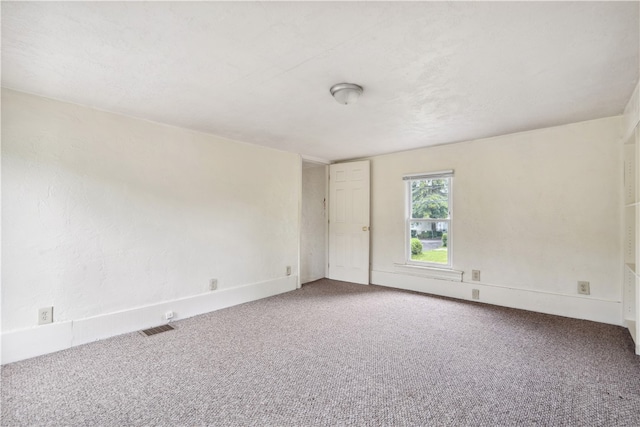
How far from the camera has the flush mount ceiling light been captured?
2141mm

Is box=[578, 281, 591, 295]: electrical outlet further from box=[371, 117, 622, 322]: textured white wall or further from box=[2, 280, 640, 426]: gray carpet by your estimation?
box=[2, 280, 640, 426]: gray carpet

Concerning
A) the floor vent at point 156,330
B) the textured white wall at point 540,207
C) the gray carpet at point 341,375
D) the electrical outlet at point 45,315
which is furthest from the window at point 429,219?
the electrical outlet at point 45,315

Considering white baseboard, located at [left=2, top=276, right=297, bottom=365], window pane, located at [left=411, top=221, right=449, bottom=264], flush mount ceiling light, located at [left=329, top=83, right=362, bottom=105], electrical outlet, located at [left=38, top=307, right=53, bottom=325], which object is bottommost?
white baseboard, located at [left=2, top=276, right=297, bottom=365]

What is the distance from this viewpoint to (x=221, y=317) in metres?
3.21

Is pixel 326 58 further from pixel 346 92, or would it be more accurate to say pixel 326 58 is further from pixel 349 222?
pixel 349 222

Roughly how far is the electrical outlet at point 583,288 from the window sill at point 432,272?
1185 mm

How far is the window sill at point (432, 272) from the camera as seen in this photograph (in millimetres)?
3949

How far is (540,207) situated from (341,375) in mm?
3021

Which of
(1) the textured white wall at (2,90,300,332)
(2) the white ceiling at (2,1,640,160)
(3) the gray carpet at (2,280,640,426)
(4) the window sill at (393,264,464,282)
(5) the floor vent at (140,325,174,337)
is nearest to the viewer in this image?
(2) the white ceiling at (2,1,640,160)

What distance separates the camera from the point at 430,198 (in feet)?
14.1

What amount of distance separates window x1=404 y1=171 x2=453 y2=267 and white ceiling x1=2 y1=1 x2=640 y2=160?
1407 mm

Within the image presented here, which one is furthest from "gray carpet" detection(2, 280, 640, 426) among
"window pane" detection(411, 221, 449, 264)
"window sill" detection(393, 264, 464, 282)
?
"window pane" detection(411, 221, 449, 264)

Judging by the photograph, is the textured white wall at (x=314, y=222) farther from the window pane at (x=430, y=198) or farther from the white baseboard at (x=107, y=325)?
the window pane at (x=430, y=198)

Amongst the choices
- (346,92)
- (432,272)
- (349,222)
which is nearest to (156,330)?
(346,92)
